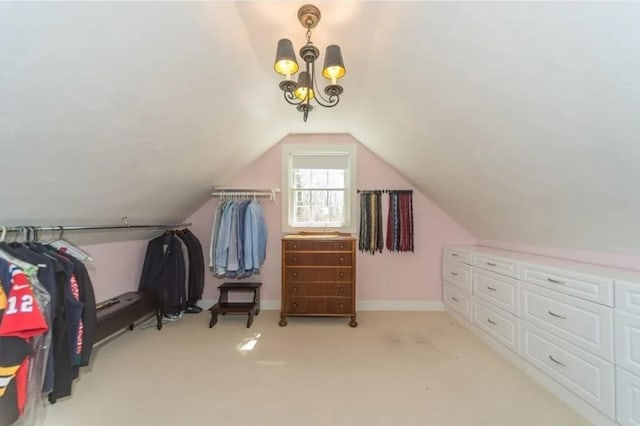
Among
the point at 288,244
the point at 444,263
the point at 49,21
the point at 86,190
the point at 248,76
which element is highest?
the point at 248,76

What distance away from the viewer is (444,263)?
11.3 feet

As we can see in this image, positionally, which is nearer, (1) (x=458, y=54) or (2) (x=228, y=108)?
(1) (x=458, y=54)

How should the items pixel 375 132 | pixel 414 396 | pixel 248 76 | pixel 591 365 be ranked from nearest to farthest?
pixel 591 365, pixel 414 396, pixel 248 76, pixel 375 132

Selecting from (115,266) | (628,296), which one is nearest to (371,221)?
Result: (628,296)

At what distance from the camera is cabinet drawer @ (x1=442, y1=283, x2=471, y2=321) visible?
2941 mm

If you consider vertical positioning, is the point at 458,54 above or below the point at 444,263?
above

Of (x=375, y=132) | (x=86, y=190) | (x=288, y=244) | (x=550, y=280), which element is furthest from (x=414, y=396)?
(x=86, y=190)

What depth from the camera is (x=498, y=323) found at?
8.02ft

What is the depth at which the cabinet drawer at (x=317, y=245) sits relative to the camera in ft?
10.0

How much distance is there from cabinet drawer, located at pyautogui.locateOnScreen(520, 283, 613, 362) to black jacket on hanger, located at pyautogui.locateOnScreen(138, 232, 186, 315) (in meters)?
3.38

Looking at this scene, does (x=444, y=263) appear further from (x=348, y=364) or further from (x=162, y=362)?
(x=162, y=362)

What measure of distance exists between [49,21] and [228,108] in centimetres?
124

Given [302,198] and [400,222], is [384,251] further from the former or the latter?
[302,198]

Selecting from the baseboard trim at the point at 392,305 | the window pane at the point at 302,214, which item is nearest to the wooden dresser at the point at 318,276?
the baseboard trim at the point at 392,305
